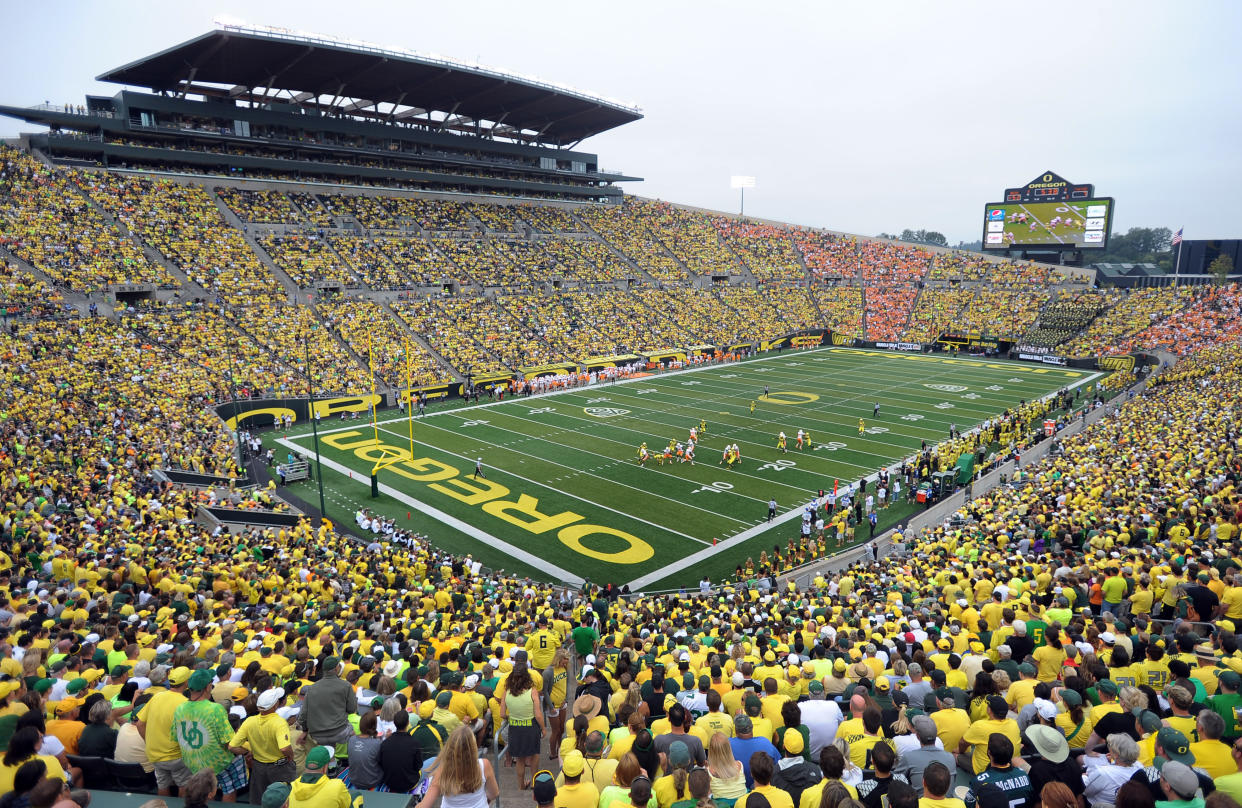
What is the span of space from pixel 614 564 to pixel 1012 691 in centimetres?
1287

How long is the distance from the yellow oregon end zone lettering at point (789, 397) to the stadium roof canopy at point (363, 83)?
32.6 meters

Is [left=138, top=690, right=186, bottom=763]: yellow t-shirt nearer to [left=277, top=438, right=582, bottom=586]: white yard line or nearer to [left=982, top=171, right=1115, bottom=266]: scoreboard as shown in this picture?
[left=277, top=438, right=582, bottom=586]: white yard line

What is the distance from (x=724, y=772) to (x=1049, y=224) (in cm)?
7167

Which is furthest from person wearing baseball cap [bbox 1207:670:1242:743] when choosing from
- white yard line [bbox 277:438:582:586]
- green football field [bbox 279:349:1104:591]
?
white yard line [bbox 277:438:582:586]

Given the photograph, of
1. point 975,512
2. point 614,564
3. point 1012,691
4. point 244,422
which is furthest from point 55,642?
point 244,422

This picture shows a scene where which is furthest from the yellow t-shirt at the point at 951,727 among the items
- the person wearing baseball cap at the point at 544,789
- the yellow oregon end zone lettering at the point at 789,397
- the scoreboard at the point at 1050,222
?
the scoreboard at the point at 1050,222

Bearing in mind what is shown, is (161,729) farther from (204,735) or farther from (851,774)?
(851,774)

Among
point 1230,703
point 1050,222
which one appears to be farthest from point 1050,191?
point 1230,703

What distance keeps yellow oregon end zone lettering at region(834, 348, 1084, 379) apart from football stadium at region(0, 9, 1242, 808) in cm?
85

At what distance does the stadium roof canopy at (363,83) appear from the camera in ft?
135

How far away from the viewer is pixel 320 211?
4900 cm

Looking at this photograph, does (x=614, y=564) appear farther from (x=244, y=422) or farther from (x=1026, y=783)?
(x=244, y=422)

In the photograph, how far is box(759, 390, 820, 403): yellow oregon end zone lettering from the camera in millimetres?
37781

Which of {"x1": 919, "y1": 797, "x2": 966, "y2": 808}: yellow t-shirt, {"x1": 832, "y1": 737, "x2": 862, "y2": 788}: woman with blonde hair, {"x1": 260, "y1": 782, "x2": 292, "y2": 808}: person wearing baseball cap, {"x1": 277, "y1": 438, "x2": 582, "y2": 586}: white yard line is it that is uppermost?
{"x1": 919, "y1": 797, "x2": 966, "y2": 808}: yellow t-shirt
